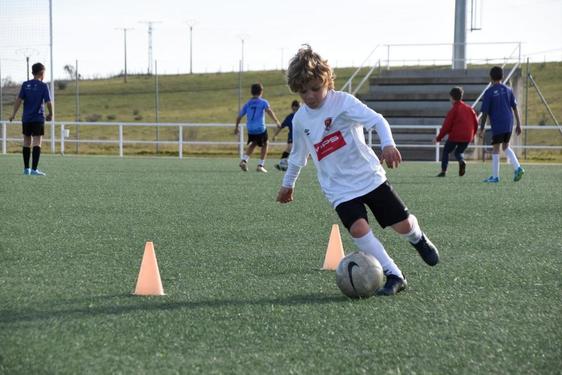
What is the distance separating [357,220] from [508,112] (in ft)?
37.5

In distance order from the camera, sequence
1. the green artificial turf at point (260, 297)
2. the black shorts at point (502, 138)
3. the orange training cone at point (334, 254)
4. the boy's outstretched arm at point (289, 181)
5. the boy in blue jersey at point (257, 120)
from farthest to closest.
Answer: the boy in blue jersey at point (257, 120)
the black shorts at point (502, 138)
the orange training cone at point (334, 254)
the boy's outstretched arm at point (289, 181)
the green artificial turf at point (260, 297)

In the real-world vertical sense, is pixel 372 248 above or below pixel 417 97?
below

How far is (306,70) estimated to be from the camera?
5.25m

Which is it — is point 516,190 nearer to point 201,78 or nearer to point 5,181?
point 5,181

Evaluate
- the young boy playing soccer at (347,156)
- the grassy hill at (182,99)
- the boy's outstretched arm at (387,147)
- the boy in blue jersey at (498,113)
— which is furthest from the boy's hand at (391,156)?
the grassy hill at (182,99)

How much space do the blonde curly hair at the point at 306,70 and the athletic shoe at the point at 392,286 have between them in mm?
1198

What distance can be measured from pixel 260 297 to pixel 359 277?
1.77 feet

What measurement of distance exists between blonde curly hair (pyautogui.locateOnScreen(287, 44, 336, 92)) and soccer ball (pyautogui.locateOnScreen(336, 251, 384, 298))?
3.46ft

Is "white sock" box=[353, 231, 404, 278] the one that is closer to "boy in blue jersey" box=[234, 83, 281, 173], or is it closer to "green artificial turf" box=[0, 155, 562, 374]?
"green artificial turf" box=[0, 155, 562, 374]

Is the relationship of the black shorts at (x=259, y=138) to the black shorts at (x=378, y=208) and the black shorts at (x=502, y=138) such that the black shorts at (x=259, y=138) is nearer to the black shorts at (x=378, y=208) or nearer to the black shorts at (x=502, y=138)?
the black shorts at (x=502, y=138)

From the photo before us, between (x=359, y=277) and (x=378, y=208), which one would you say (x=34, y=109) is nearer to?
(x=378, y=208)

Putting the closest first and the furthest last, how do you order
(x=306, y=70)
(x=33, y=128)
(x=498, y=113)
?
(x=306, y=70) → (x=498, y=113) → (x=33, y=128)

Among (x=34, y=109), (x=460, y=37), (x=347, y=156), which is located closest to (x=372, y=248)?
(x=347, y=156)

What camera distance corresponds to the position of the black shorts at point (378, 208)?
207 inches
